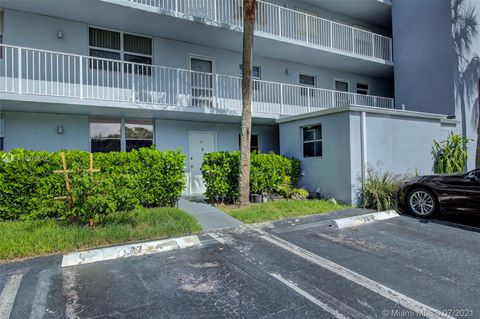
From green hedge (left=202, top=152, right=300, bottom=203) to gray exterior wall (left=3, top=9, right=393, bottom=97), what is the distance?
4878 millimetres

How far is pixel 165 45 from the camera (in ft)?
39.1

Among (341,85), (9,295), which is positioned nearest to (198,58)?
(341,85)

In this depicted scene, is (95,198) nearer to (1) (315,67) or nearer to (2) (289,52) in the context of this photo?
(2) (289,52)

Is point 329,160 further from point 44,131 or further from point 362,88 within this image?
point 44,131

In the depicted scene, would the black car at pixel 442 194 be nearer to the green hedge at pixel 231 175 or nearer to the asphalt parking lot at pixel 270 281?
the asphalt parking lot at pixel 270 281

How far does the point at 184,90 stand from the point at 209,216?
5766mm

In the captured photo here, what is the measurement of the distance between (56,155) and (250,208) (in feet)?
17.8

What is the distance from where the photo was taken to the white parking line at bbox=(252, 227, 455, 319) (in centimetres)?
339

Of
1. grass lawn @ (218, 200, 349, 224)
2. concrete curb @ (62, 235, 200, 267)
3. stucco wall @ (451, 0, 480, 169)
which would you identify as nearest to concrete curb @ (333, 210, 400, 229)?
grass lawn @ (218, 200, 349, 224)

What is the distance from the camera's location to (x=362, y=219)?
776cm

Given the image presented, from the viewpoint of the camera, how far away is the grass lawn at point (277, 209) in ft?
26.1

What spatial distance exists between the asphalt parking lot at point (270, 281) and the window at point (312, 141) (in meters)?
5.06

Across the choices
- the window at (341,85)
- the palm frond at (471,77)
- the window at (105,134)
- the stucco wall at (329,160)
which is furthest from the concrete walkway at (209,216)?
the palm frond at (471,77)

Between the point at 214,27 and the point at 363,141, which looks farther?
the point at 214,27
